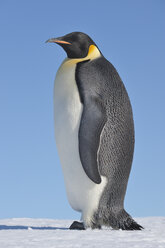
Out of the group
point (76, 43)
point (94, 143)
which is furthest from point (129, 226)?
point (76, 43)

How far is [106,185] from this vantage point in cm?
392

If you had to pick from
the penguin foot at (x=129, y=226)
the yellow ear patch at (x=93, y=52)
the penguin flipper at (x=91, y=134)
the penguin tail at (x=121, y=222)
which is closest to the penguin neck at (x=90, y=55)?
the yellow ear patch at (x=93, y=52)

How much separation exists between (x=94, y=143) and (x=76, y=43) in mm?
1194

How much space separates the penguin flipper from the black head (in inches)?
26.5

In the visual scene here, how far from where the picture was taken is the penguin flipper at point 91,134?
378cm

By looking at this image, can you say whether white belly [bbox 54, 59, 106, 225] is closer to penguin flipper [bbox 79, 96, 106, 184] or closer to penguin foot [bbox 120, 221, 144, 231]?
penguin flipper [bbox 79, 96, 106, 184]

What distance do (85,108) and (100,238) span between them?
1324 millimetres

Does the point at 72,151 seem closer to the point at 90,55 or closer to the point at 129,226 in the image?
the point at 129,226

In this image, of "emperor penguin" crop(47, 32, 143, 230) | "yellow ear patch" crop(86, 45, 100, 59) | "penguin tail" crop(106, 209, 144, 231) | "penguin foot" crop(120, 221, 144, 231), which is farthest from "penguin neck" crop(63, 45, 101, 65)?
"penguin foot" crop(120, 221, 144, 231)

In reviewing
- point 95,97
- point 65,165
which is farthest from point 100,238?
point 95,97

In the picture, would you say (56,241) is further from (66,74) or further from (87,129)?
(66,74)

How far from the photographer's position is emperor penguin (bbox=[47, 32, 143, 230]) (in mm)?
3865

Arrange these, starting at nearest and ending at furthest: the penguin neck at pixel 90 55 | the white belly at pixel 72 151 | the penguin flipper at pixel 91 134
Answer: the penguin flipper at pixel 91 134
the white belly at pixel 72 151
the penguin neck at pixel 90 55

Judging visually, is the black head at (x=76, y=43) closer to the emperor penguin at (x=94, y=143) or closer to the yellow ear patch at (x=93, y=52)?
the yellow ear patch at (x=93, y=52)
